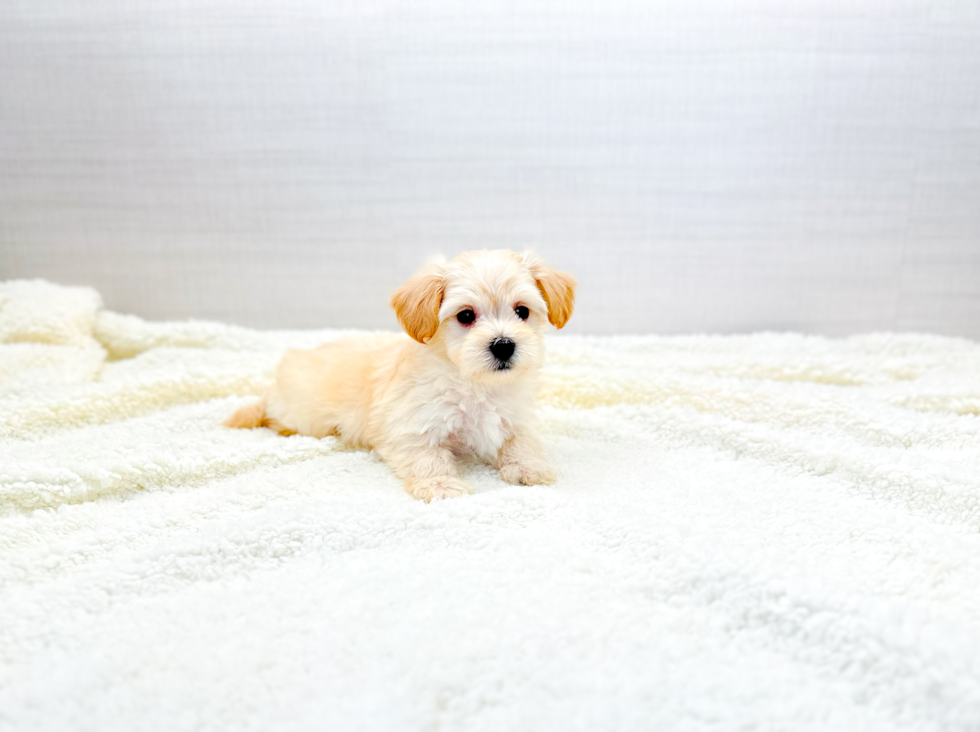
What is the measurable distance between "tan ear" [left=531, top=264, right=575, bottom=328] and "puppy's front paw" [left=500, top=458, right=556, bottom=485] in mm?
297

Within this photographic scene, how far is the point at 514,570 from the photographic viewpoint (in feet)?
3.39

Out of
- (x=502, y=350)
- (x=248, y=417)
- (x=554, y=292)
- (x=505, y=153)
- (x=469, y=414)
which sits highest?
(x=505, y=153)

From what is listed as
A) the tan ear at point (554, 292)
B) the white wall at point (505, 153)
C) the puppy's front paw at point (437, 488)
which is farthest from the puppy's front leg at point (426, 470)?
the white wall at point (505, 153)

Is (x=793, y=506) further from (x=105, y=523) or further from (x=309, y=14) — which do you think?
(x=309, y=14)

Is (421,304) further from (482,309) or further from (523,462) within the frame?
(523,462)

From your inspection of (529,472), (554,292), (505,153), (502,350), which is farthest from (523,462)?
(505,153)

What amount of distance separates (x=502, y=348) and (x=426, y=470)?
0.30 m

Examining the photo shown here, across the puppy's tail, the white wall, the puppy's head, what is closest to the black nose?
the puppy's head

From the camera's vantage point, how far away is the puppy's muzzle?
1.34 meters

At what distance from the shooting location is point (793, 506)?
1286 mm

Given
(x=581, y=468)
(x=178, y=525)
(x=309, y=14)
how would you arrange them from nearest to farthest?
(x=178, y=525), (x=581, y=468), (x=309, y=14)

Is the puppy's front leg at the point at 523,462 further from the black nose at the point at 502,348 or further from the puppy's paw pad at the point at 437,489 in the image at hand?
the black nose at the point at 502,348

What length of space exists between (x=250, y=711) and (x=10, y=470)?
84cm

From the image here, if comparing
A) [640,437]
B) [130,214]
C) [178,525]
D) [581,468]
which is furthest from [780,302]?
[130,214]
